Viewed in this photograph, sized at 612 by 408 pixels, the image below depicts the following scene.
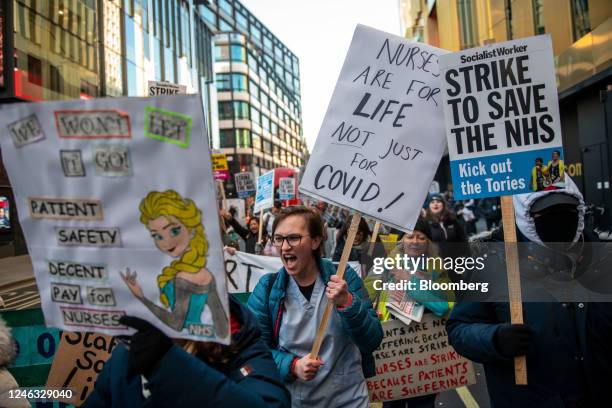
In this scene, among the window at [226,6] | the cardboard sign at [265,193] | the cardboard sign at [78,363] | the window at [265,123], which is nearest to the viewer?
the cardboard sign at [78,363]

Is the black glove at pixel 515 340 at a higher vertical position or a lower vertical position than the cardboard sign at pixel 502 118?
lower

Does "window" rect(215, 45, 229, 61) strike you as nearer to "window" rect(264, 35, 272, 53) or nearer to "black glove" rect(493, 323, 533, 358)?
"window" rect(264, 35, 272, 53)

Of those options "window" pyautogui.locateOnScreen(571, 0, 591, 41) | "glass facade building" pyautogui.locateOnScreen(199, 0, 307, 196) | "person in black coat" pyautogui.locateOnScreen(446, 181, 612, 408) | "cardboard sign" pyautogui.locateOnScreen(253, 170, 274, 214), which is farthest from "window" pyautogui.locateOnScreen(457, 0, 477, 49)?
"glass facade building" pyautogui.locateOnScreen(199, 0, 307, 196)

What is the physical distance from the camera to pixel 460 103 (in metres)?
2.55

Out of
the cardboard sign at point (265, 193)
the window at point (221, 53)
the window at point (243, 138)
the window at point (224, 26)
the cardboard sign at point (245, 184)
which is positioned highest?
the window at point (224, 26)

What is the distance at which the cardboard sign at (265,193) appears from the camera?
363 inches

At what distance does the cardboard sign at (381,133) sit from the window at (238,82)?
66783 millimetres

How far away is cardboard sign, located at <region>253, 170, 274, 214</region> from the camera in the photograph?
9.21m

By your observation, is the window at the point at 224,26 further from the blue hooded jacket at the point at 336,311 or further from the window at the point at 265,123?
the blue hooded jacket at the point at 336,311

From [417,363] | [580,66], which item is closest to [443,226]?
[417,363]

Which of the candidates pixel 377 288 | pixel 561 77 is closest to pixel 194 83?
pixel 561 77

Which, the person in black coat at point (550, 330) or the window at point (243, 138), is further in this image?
the window at point (243, 138)

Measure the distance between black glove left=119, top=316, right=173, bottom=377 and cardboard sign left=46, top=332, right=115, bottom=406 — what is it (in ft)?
6.78

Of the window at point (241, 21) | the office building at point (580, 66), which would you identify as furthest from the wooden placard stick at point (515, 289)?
the window at point (241, 21)
